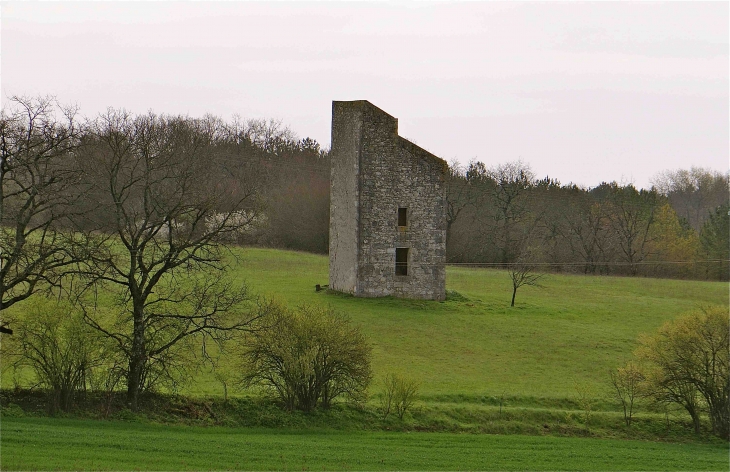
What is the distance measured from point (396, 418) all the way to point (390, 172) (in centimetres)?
1686

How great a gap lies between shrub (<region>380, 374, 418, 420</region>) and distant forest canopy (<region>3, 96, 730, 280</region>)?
3650cm

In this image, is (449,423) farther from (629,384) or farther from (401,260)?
(401,260)

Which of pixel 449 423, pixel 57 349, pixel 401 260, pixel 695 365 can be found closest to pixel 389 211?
pixel 401 260

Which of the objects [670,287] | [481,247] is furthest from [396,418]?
[481,247]

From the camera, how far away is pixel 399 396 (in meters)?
19.2

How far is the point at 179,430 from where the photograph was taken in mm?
17125

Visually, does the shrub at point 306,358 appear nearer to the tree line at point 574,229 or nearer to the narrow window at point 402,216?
the narrow window at point 402,216

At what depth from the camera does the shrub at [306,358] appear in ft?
61.7

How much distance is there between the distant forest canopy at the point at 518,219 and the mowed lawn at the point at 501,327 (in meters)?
11.8

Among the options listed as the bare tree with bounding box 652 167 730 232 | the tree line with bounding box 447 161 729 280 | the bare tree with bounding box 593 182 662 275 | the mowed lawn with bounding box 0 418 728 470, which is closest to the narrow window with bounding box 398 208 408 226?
the mowed lawn with bounding box 0 418 728 470

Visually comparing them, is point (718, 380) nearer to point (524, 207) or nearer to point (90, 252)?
point (90, 252)

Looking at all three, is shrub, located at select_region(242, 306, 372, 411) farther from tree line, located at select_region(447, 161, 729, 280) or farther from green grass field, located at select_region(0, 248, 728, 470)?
tree line, located at select_region(447, 161, 729, 280)

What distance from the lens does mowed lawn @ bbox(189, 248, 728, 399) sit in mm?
23062

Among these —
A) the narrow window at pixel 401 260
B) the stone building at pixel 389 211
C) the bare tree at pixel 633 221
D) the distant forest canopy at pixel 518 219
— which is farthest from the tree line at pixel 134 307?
the bare tree at pixel 633 221
